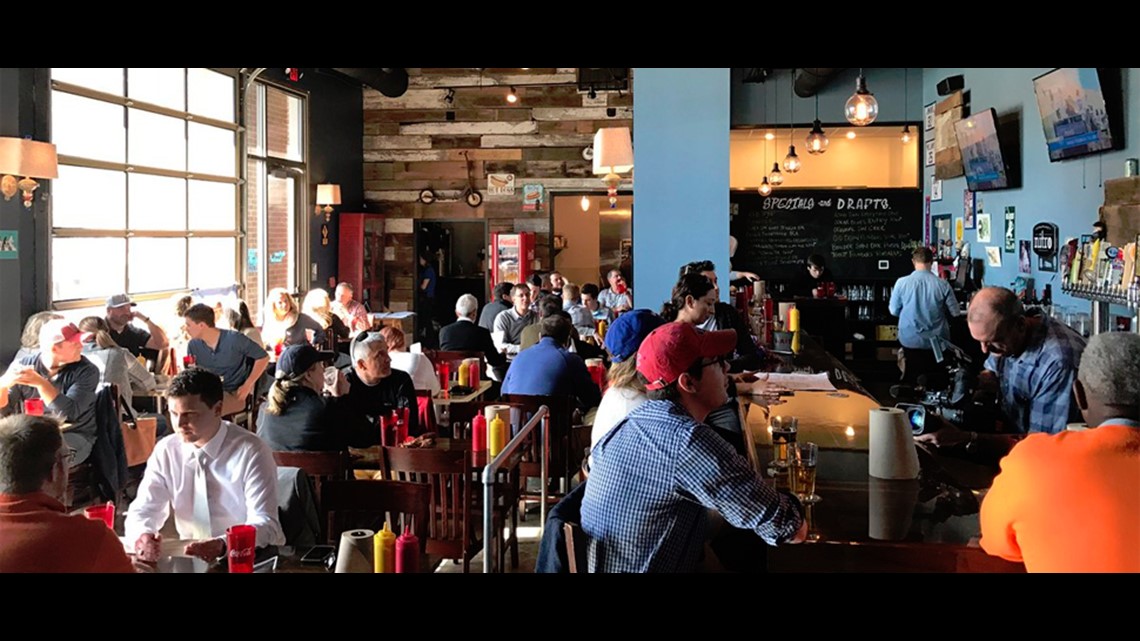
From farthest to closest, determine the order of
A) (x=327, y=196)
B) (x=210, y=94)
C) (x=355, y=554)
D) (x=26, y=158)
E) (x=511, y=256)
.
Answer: (x=511, y=256), (x=327, y=196), (x=210, y=94), (x=26, y=158), (x=355, y=554)

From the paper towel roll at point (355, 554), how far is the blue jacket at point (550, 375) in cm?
301

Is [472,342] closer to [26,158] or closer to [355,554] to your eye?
[26,158]

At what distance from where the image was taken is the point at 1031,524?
2.23 metres

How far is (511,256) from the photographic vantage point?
14.7 metres

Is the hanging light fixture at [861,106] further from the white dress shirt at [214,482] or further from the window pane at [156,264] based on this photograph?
the window pane at [156,264]

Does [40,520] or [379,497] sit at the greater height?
[40,520]

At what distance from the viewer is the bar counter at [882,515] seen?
2.63 m

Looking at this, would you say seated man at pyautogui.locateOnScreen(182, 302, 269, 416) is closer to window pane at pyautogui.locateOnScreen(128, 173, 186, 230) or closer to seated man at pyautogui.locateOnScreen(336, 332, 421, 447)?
seated man at pyautogui.locateOnScreen(336, 332, 421, 447)

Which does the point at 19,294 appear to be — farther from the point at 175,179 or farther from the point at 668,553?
the point at 668,553

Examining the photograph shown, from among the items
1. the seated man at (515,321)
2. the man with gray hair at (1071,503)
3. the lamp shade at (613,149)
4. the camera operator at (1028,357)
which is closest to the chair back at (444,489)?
the camera operator at (1028,357)

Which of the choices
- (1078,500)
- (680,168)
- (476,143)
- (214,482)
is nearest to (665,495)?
(1078,500)

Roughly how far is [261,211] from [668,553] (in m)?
10.9

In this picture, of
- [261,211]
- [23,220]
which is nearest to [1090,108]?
Answer: [23,220]

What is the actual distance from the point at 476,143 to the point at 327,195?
246cm
